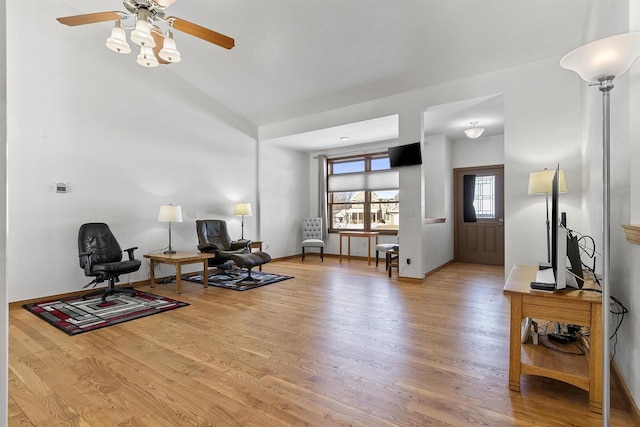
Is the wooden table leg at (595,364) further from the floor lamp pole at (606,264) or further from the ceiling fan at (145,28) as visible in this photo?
the ceiling fan at (145,28)

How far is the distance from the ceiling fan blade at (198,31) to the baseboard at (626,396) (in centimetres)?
404

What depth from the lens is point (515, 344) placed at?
2057mm

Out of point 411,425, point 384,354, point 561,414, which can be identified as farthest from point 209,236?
point 561,414

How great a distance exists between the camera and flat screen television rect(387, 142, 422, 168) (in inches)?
206

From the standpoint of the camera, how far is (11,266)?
404 centimetres

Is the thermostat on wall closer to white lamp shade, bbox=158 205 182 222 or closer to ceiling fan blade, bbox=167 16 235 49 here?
white lamp shade, bbox=158 205 182 222

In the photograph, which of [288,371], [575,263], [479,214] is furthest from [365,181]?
[288,371]

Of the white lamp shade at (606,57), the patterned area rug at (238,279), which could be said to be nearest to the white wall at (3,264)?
the white lamp shade at (606,57)

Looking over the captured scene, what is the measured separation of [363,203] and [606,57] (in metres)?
6.77

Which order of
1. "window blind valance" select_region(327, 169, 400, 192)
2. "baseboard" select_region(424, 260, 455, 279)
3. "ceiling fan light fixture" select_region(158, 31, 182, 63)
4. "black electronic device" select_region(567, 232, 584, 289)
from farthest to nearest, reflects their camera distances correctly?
"window blind valance" select_region(327, 169, 400, 192)
"baseboard" select_region(424, 260, 455, 279)
"ceiling fan light fixture" select_region(158, 31, 182, 63)
"black electronic device" select_region(567, 232, 584, 289)

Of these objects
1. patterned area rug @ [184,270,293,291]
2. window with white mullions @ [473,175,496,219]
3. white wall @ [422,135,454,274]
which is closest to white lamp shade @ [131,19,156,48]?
patterned area rug @ [184,270,293,291]

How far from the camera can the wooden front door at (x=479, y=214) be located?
23.5 ft

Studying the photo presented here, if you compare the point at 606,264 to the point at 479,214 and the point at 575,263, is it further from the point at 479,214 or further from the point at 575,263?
the point at 479,214

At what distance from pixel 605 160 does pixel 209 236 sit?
5.65 meters
